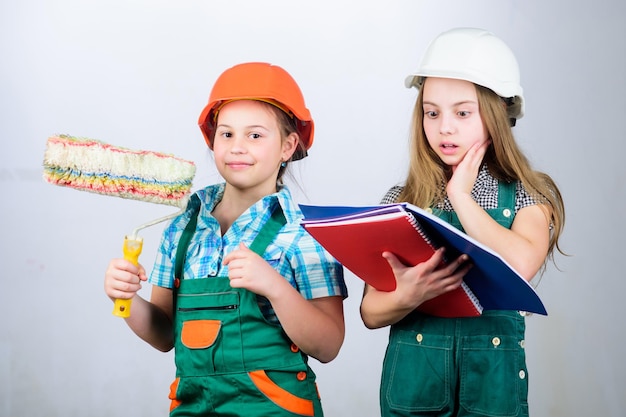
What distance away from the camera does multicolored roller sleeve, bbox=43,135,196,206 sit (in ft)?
6.42

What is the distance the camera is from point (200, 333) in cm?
204

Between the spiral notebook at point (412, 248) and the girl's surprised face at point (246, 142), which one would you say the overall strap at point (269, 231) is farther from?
the spiral notebook at point (412, 248)

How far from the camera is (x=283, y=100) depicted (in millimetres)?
2176

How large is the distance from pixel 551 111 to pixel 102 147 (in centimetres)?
209

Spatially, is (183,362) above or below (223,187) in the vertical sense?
below

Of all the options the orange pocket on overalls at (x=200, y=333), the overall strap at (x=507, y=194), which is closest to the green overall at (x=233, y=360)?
the orange pocket on overalls at (x=200, y=333)

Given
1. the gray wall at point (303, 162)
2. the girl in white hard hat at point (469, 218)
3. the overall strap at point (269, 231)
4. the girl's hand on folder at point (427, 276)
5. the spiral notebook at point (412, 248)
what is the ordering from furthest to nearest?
the gray wall at point (303, 162) → the overall strap at point (269, 231) → the girl in white hard hat at point (469, 218) → the girl's hand on folder at point (427, 276) → the spiral notebook at point (412, 248)

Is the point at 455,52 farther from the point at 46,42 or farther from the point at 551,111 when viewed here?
the point at 46,42

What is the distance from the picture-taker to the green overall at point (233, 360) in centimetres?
201

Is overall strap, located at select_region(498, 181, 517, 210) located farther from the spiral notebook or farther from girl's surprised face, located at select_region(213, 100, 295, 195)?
girl's surprised face, located at select_region(213, 100, 295, 195)

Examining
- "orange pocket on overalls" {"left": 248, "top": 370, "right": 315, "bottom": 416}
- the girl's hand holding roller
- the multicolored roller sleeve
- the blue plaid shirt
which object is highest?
the multicolored roller sleeve

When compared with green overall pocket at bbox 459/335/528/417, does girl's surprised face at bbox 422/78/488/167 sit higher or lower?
higher

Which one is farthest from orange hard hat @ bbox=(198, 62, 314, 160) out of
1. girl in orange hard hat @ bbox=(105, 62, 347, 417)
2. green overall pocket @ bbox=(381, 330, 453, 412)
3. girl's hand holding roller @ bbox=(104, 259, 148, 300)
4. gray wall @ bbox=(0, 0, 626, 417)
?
gray wall @ bbox=(0, 0, 626, 417)

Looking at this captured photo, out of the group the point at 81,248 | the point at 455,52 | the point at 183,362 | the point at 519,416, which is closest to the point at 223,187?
the point at 183,362
